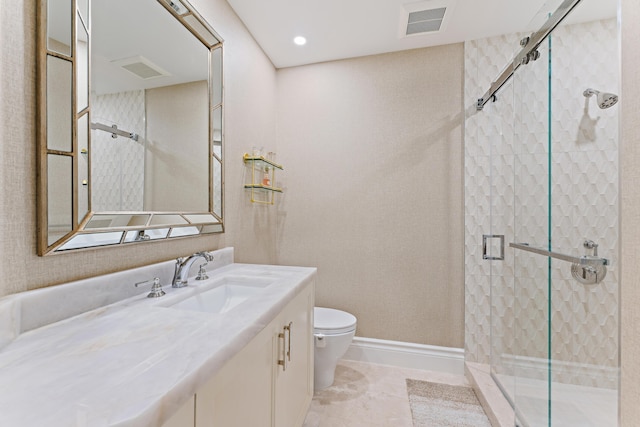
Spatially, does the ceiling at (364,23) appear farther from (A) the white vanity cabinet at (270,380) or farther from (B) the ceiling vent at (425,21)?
(A) the white vanity cabinet at (270,380)

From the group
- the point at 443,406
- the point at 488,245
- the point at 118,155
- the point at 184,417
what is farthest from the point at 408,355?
the point at 118,155

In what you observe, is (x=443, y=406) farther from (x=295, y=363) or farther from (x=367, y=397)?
(x=295, y=363)

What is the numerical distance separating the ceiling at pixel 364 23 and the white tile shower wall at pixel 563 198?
0.34 metres

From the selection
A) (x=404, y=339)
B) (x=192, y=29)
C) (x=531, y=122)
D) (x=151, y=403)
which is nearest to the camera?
(x=151, y=403)

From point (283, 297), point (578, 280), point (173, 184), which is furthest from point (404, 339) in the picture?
point (173, 184)

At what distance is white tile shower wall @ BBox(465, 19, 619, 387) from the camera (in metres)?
1.20

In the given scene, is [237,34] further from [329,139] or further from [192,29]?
[329,139]

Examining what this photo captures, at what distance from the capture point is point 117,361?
23.7 inches

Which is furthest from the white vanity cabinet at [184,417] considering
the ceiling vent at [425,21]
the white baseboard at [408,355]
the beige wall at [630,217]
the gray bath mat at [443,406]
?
the ceiling vent at [425,21]

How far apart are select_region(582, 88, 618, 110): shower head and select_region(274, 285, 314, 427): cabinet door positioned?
1.53 m

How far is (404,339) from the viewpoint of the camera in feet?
7.28

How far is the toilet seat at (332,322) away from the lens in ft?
5.92

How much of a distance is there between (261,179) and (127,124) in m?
1.13

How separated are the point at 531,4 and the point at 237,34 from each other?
1.82 m
